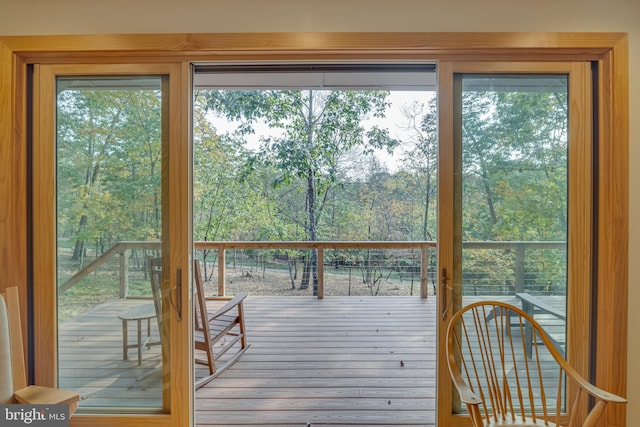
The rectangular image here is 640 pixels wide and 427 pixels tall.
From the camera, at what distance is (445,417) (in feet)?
5.75

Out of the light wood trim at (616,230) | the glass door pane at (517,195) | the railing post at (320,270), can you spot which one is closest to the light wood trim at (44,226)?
the glass door pane at (517,195)

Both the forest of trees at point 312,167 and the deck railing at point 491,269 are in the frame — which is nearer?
the deck railing at point 491,269

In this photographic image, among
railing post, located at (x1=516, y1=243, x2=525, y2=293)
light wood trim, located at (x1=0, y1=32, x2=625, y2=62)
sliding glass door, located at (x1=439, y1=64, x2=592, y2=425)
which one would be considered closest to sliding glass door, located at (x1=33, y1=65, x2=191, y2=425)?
light wood trim, located at (x1=0, y1=32, x2=625, y2=62)

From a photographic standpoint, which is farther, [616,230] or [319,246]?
[319,246]

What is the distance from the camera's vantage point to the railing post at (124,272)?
1.82m

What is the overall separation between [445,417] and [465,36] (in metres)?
2.05

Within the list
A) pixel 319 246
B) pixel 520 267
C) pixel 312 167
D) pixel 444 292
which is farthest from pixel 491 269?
pixel 312 167

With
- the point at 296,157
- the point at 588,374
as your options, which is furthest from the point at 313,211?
the point at 588,374

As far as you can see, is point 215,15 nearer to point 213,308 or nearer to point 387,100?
point 213,308

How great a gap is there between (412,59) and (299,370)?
7.92 ft

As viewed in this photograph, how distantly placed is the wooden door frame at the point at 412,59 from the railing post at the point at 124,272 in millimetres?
495

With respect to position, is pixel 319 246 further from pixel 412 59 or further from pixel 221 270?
pixel 412 59

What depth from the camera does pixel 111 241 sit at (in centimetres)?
183

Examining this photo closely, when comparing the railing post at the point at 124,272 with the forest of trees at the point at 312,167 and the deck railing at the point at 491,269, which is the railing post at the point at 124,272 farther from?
the forest of trees at the point at 312,167
